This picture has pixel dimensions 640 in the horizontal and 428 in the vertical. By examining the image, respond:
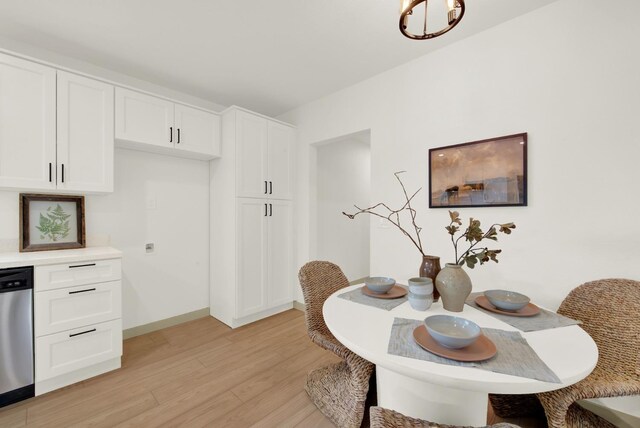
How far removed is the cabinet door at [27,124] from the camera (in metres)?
1.84

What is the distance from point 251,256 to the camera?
299 cm

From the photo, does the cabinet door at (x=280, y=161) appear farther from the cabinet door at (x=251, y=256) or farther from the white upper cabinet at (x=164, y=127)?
the white upper cabinet at (x=164, y=127)

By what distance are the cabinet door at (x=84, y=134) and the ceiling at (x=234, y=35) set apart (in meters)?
0.38

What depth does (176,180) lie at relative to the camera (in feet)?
9.75

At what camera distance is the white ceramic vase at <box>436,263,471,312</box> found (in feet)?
4.08

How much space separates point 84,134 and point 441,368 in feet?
9.53

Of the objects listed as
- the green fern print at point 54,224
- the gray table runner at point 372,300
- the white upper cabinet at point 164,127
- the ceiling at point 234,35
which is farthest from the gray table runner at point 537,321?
the green fern print at point 54,224

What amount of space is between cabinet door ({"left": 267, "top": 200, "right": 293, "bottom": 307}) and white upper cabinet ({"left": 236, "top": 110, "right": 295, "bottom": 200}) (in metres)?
0.19

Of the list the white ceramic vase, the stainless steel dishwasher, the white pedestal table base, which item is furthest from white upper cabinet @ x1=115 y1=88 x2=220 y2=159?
the white pedestal table base

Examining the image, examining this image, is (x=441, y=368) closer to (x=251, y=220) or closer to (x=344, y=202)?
(x=251, y=220)

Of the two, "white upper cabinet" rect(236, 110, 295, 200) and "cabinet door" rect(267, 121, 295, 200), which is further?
"cabinet door" rect(267, 121, 295, 200)

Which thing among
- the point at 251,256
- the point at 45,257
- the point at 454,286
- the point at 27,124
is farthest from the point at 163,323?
the point at 454,286

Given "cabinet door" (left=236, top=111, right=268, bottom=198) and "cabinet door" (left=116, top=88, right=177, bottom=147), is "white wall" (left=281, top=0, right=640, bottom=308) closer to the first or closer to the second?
"cabinet door" (left=236, top=111, right=268, bottom=198)

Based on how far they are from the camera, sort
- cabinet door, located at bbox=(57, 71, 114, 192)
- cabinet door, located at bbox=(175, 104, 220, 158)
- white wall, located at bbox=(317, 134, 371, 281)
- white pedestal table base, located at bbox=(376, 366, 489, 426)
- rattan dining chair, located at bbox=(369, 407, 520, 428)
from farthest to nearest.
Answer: white wall, located at bbox=(317, 134, 371, 281)
cabinet door, located at bbox=(175, 104, 220, 158)
cabinet door, located at bbox=(57, 71, 114, 192)
white pedestal table base, located at bbox=(376, 366, 489, 426)
rattan dining chair, located at bbox=(369, 407, 520, 428)
